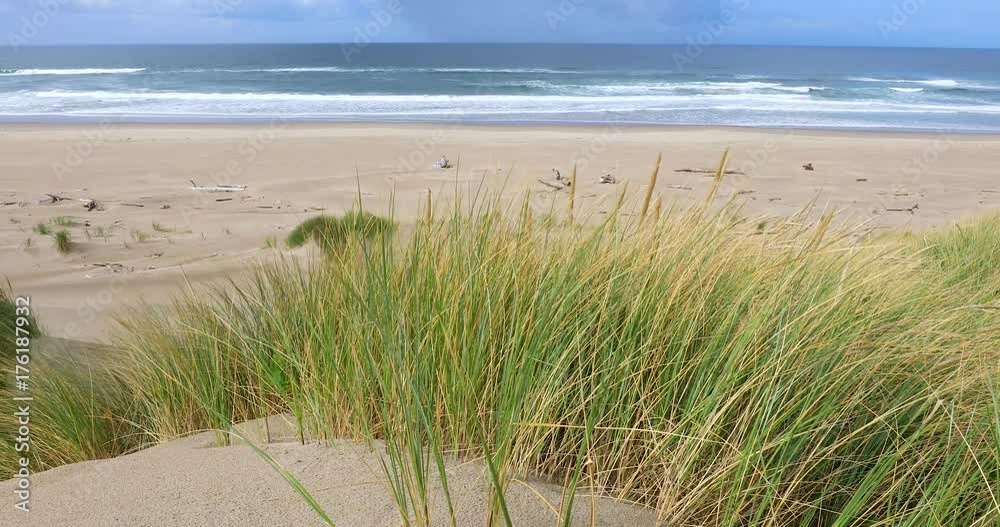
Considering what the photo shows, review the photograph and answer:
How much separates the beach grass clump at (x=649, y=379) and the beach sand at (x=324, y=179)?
0.55 m

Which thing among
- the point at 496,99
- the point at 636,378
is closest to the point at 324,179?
the point at 636,378

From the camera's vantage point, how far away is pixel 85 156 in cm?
1408

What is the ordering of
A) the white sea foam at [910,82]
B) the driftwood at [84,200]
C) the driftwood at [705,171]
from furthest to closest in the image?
the white sea foam at [910,82] < the driftwood at [705,171] < the driftwood at [84,200]

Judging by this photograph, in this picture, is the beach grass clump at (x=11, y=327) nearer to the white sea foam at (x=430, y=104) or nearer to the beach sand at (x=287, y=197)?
the beach sand at (x=287, y=197)

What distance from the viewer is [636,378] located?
7.11 ft

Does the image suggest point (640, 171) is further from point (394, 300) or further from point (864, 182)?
point (394, 300)

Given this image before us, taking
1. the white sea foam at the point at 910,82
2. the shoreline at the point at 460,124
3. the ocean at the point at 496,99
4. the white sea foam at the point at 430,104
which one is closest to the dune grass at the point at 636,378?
the shoreline at the point at 460,124

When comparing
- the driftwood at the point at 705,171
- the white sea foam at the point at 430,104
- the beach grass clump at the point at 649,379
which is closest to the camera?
the beach grass clump at the point at 649,379

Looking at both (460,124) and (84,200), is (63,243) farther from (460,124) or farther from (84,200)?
(460,124)

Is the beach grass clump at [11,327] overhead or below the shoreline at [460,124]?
overhead

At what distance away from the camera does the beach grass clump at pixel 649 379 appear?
1914mm

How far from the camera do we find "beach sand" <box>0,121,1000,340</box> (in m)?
6.23

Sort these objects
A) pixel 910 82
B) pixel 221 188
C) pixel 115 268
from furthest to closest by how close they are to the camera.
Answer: pixel 910 82, pixel 221 188, pixel 115 268

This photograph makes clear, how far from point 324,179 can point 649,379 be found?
9.83m
